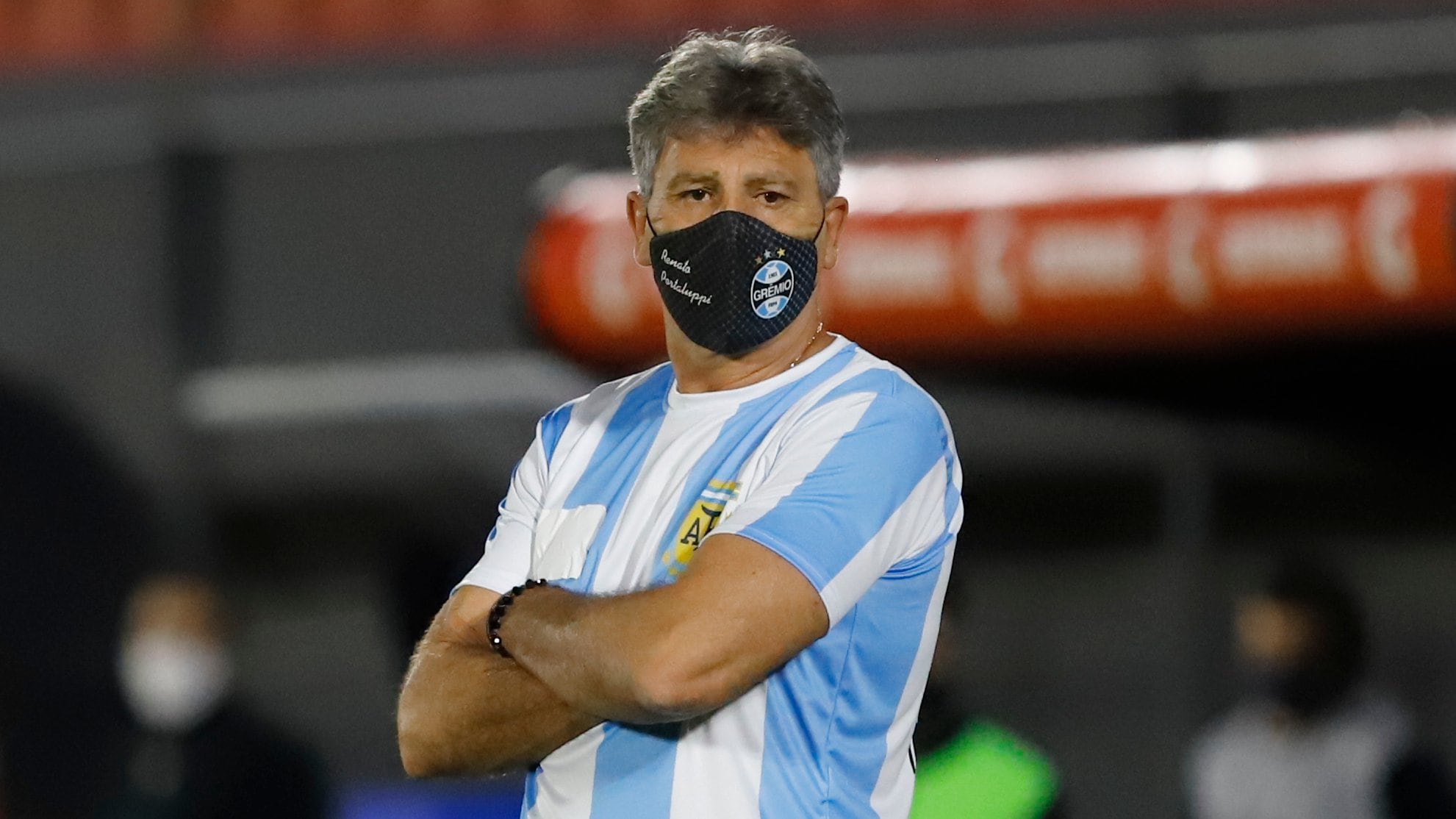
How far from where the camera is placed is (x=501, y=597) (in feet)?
6.55

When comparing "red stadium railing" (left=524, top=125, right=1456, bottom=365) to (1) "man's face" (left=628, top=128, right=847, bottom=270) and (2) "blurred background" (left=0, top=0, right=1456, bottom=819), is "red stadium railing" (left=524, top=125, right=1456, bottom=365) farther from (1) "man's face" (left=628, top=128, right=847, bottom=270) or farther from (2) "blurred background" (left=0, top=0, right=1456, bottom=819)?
(1) "man's face" (left=628, top=128, right=847, bottom=270)

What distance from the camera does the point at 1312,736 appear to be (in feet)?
16.6

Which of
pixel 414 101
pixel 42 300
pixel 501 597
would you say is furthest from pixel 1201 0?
pixel 501 597

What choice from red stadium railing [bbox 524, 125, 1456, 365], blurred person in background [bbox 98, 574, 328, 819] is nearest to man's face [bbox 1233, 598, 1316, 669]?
red stadium railing [bbox 524, 125, 1456, 365]

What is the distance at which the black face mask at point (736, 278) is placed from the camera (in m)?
1.99

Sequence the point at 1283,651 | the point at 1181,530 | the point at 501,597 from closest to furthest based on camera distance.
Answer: the point at 501,597 < the point at 1283,651 < the point at 1181,530

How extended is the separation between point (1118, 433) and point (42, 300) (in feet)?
12.7

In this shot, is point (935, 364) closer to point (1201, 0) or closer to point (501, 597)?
point (1201, 0)

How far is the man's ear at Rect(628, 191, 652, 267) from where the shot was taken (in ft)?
6.86

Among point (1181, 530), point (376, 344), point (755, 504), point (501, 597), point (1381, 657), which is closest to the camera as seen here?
point (755, 504)

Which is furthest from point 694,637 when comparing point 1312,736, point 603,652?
point 1312,736

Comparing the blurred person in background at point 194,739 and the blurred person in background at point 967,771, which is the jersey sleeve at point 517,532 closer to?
the blurred person in background at point 967,771

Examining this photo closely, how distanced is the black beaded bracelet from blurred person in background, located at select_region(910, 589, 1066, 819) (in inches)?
81.3

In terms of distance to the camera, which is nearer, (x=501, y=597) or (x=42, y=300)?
(x=501, y=597)
